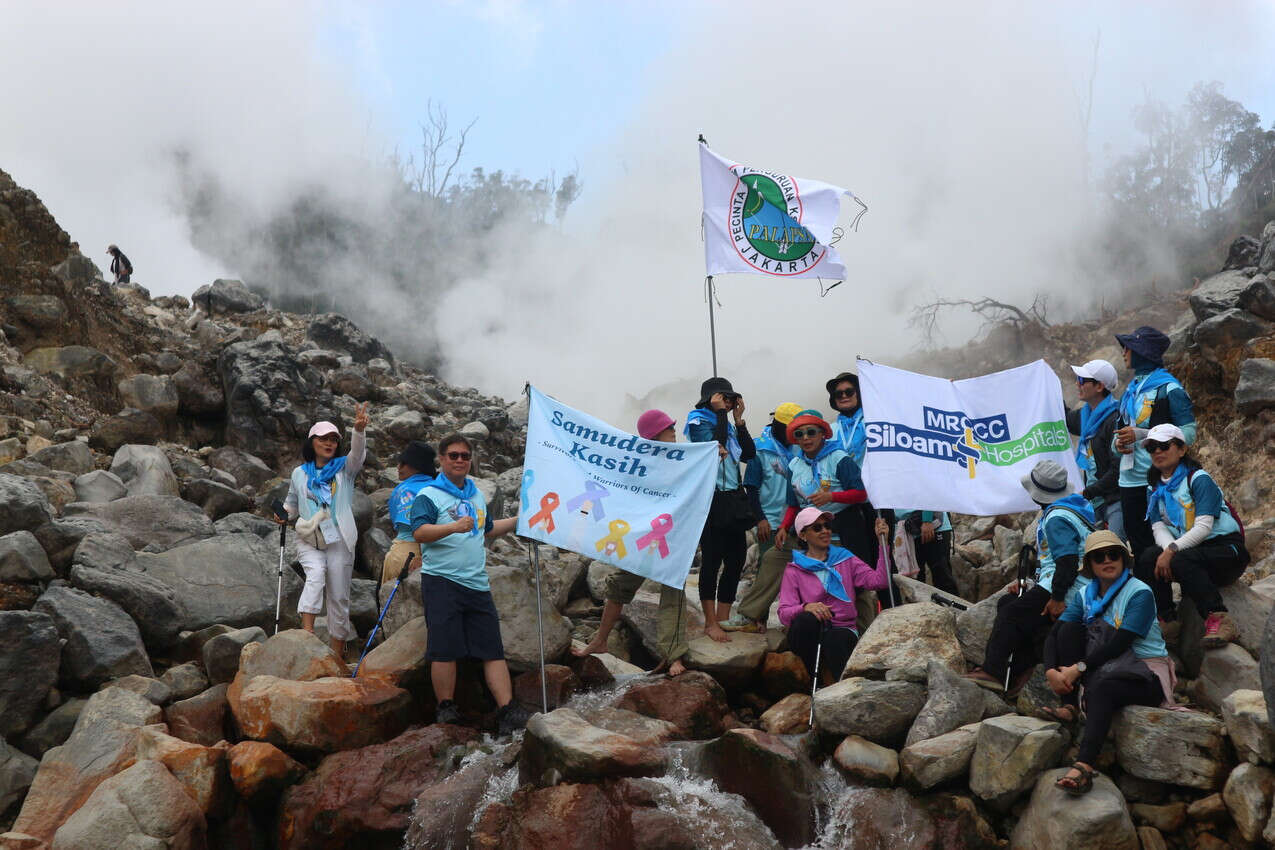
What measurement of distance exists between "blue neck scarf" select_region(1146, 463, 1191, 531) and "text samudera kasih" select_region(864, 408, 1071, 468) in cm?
117

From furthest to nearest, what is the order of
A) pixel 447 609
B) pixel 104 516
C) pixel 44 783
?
pixel 104 516, pixel 447 609, pixel 44 783

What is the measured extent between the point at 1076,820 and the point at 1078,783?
190 mm

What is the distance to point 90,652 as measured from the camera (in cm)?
700

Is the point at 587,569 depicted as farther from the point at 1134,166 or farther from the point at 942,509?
the point at 1134,166

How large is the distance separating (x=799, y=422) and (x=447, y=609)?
3.04m

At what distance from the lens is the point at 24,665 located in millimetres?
6617

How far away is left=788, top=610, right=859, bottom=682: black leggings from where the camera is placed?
273 inches

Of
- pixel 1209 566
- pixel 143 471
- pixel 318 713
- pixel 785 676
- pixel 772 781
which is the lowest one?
pixel 772 781

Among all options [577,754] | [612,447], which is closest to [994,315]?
[612,447]

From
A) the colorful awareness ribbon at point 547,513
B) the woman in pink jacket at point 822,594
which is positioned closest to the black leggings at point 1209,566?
the woman in pink jacket at point 822,594

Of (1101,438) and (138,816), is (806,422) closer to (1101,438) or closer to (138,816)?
(1101,438)

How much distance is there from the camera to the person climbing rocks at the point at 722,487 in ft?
24.6

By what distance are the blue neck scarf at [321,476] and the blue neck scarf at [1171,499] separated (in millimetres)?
5909

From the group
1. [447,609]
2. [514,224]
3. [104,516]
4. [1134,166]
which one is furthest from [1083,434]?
[514,224]
